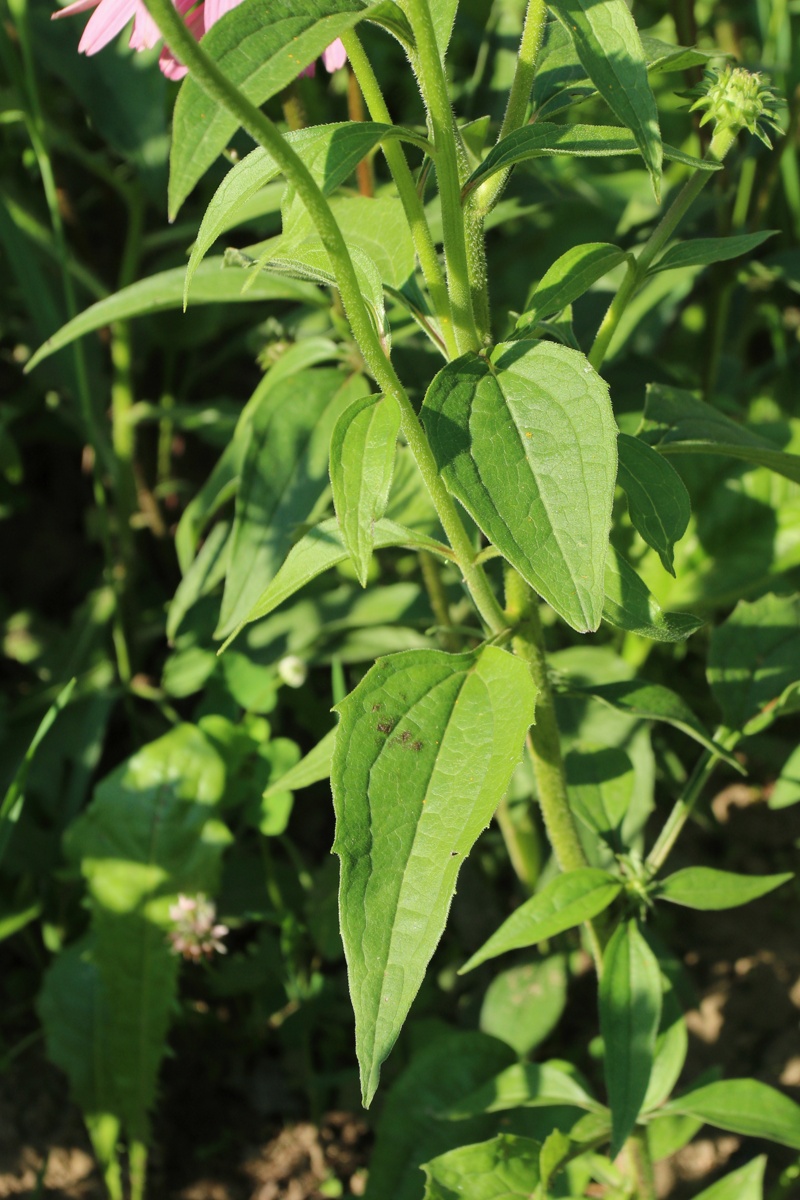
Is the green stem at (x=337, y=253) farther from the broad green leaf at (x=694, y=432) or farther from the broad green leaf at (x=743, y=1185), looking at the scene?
the broad green leaf at (x=743, y=1185)

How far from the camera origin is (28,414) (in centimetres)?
187

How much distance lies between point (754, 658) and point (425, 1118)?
588mm

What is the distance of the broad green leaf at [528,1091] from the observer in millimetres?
1102

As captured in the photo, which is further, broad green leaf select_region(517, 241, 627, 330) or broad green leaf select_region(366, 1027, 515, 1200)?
broad green leaf select_region(366, 1027, 515, 1200)

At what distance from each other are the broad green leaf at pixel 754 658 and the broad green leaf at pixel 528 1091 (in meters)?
0.38

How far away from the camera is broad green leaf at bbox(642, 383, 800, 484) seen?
2.94 ft

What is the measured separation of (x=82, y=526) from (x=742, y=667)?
121 centimetres

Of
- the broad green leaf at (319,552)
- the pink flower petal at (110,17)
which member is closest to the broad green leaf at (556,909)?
the broad green leaf at (319,552)

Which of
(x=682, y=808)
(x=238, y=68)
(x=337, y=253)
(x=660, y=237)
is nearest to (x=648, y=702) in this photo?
(x=682, y=808)

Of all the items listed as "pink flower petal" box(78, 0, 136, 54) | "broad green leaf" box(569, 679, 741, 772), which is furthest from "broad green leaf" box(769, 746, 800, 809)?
"pink flower petal" box(78, 0, 136, 54)

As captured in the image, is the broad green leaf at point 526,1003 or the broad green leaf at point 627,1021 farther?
the broad green leaf at point 526,1003

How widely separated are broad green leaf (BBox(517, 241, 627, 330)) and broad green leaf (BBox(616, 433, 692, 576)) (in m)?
0.12

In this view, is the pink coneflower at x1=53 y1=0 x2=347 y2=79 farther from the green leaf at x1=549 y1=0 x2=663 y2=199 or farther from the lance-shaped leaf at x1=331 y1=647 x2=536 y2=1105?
the lance-shaped leaf at x1=331 y1=647 x2=536 y2=1105

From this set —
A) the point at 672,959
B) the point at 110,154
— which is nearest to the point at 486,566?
the point at 672,959
